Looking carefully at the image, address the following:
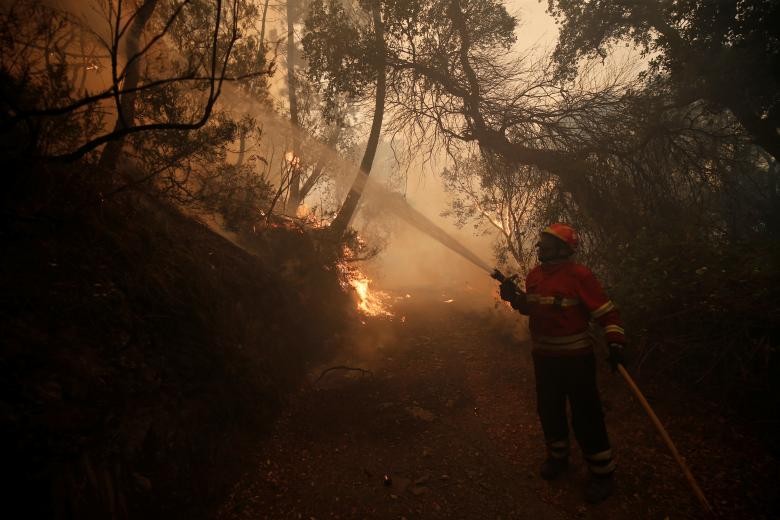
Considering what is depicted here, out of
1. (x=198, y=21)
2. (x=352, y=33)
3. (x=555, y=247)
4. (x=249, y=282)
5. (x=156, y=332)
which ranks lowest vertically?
(x=156, y=332)

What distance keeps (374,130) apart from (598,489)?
10.7 m

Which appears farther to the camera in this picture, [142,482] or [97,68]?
[97,68]

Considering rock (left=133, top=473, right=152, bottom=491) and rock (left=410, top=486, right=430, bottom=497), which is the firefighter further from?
rock (left=133, top=473, right=152, bottom=491)

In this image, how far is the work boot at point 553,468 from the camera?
4.19 meters

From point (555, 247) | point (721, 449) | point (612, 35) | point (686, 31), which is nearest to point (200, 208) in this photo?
point (555, 247)

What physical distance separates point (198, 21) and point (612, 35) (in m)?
11.7

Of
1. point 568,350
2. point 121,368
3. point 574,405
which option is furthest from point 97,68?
point 574,405

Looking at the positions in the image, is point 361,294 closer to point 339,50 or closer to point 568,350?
point 339,50

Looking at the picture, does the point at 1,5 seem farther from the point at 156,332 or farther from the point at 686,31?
the point at 686,31

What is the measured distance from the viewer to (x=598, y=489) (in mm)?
3814

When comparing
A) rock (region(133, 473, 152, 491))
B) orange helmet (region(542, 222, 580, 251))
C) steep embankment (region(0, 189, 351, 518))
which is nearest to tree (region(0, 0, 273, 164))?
steep embankment (region(0, 189, 351, 518))

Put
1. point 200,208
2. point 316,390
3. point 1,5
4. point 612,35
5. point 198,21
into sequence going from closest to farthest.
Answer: point 1,5 → point 316,390 → point 200,208 → point 198,21 → point 612,35

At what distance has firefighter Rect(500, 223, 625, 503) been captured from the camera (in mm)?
3850

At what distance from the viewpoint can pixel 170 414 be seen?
354cm
